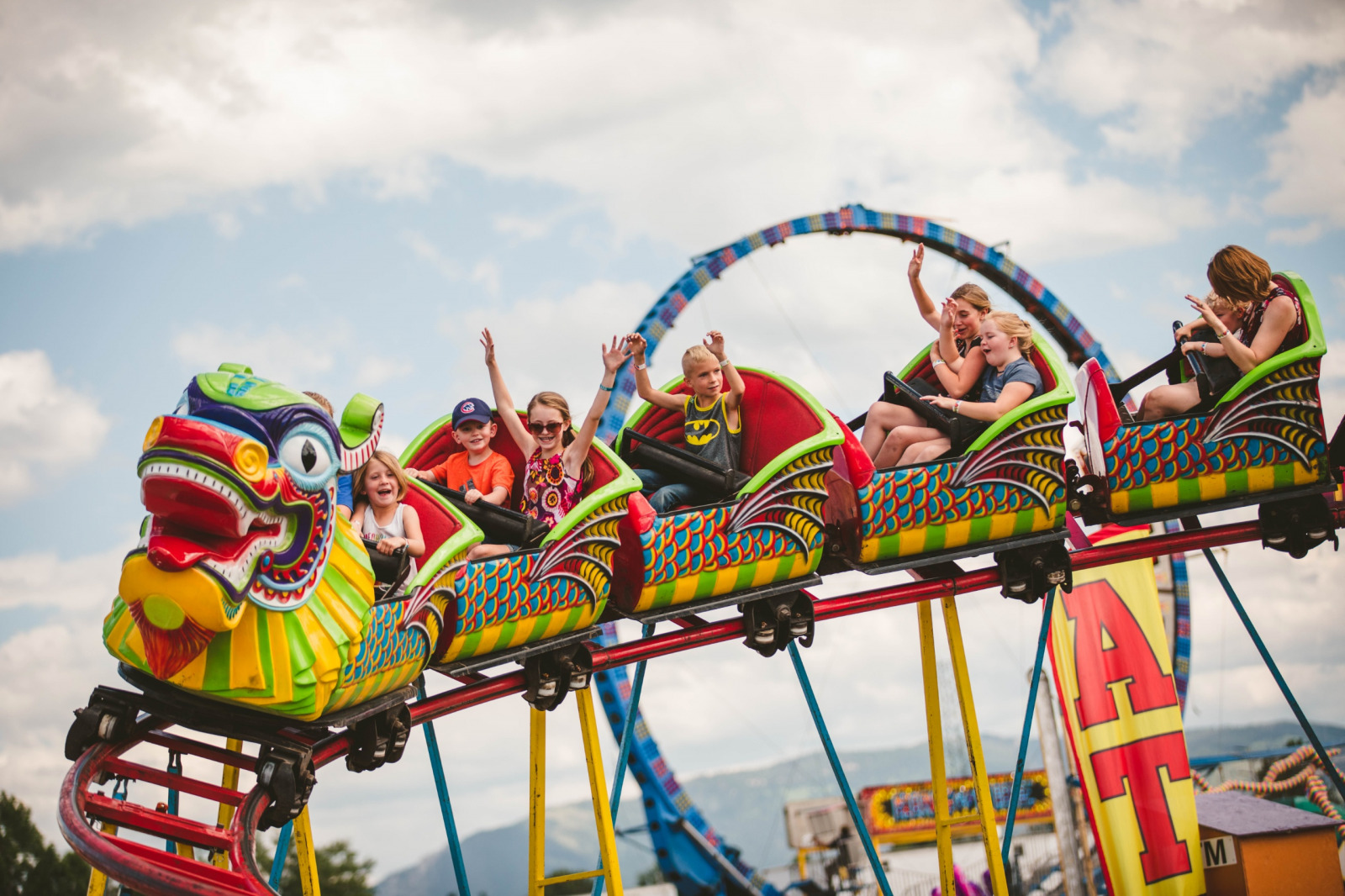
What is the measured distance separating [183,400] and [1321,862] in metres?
6.99

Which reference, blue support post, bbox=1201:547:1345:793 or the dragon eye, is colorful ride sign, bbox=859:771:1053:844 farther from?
the dragon eye

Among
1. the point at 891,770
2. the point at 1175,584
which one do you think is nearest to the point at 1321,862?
the point at 1175,584

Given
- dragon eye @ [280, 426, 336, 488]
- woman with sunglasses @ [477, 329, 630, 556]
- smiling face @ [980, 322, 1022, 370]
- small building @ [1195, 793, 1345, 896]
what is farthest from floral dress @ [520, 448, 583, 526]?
small building @ [1195, 793, 1345, 896]

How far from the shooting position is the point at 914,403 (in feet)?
18.0

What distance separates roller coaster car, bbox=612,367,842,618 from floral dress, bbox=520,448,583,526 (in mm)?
250

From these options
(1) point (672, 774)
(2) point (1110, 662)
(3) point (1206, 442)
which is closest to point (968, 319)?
(3) point (1206, 442)

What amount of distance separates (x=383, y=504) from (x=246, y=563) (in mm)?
1043

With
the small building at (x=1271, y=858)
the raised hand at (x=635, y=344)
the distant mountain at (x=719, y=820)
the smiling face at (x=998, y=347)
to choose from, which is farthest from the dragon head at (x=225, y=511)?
the distant mountain at (x=719, y=820)

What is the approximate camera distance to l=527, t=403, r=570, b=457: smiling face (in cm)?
486

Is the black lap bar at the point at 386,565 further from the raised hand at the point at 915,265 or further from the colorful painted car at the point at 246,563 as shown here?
the raised hand at the point at 915,265

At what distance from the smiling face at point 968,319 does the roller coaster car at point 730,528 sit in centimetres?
90

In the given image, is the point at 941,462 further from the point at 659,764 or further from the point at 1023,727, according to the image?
the point at 659,764

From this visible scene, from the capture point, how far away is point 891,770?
538ft

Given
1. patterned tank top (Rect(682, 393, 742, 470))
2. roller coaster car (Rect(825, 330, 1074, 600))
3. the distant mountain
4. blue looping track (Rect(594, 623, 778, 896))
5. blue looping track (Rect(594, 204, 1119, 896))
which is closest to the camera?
roller coaster car (Rect(825, 330, 1074, 600))
